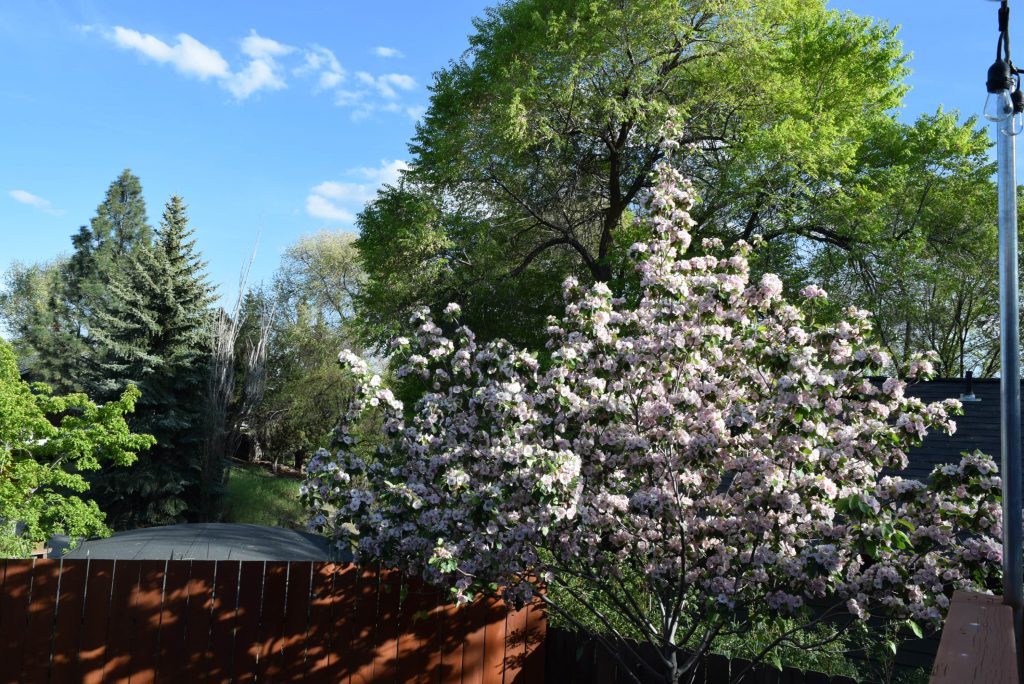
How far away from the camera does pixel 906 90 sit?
2070 centimetres

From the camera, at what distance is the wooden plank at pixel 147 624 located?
591 centimetres

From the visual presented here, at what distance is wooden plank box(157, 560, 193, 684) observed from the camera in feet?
19.5

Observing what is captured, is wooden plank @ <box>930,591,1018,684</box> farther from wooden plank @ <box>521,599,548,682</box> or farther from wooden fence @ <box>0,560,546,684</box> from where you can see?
wooden plank @ <box>521,599,548,682</box>

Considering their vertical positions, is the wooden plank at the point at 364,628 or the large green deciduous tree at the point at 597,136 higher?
the large green deciduous tree at the point at 597,136

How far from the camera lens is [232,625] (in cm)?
610

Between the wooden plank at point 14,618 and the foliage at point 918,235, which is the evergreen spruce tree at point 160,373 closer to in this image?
the wooden plank at point 14,618

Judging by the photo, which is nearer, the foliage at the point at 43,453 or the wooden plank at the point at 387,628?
the wooden plank at the point at 387,628

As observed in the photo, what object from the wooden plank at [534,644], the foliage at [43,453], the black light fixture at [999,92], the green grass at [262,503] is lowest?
A: the green grass at [262,503]

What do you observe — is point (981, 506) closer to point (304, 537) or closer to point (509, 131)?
point (304, 537)

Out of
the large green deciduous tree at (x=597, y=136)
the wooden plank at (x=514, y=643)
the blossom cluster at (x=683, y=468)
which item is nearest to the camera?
the blossom cluster at (x=683, y=468)

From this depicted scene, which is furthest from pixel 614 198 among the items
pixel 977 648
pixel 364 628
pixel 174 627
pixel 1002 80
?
pixel 977 648

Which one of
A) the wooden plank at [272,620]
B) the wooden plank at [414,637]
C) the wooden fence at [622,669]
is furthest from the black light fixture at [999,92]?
the wooden plank at [272,620]

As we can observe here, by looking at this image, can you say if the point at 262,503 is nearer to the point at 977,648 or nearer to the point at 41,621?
the point at 41,621

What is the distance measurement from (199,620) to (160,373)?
16965 millimetres
